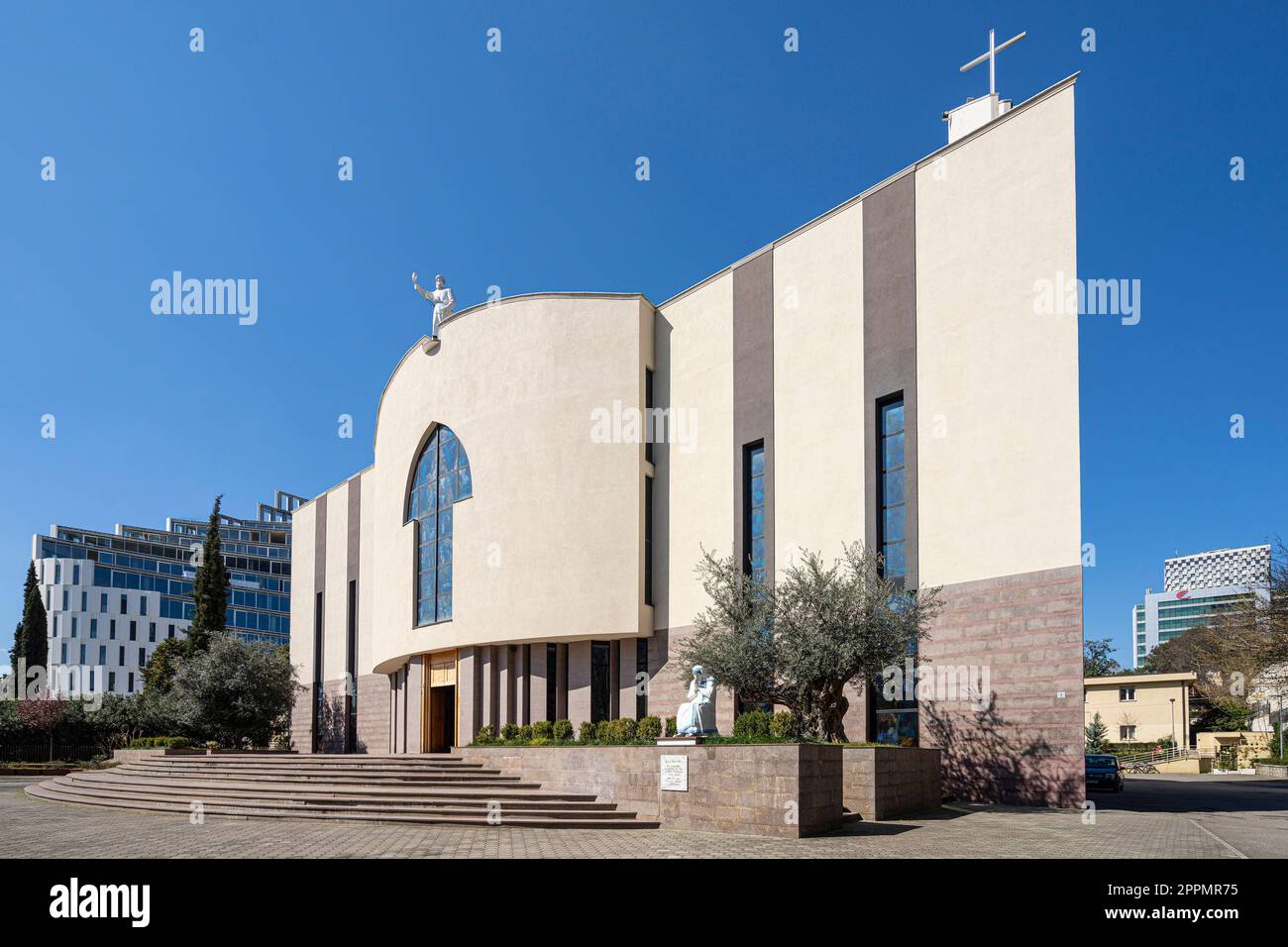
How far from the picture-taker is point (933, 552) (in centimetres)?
2308

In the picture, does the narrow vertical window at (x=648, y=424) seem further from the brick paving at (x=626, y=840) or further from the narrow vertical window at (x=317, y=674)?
the narrow vertical window at (x=317, y=674)

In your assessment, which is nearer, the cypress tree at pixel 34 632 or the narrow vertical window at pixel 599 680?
the narrow vertical window at pixel 599 680

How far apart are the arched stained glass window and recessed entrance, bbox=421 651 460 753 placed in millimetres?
1684

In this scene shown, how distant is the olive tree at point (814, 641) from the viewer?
19938 mm

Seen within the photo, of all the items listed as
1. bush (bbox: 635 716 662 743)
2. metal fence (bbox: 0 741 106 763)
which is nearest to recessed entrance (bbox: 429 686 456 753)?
bush (bbox: 635 716 662 743)

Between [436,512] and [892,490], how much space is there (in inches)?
637

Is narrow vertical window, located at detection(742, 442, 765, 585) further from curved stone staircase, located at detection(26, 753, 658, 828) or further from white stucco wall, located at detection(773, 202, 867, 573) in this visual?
curved stone staircase, located at detection(26, 753, 658, 828)

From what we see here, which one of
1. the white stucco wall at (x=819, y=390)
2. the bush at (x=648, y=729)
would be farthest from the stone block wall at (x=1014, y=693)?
the bush at (x=648, y=729)

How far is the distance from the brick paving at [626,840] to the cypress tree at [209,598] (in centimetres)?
2763

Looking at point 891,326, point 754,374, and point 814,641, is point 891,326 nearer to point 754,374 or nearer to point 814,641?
point 754,374

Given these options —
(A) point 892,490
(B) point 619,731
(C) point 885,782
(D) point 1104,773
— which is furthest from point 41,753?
(D) point 1104,773
